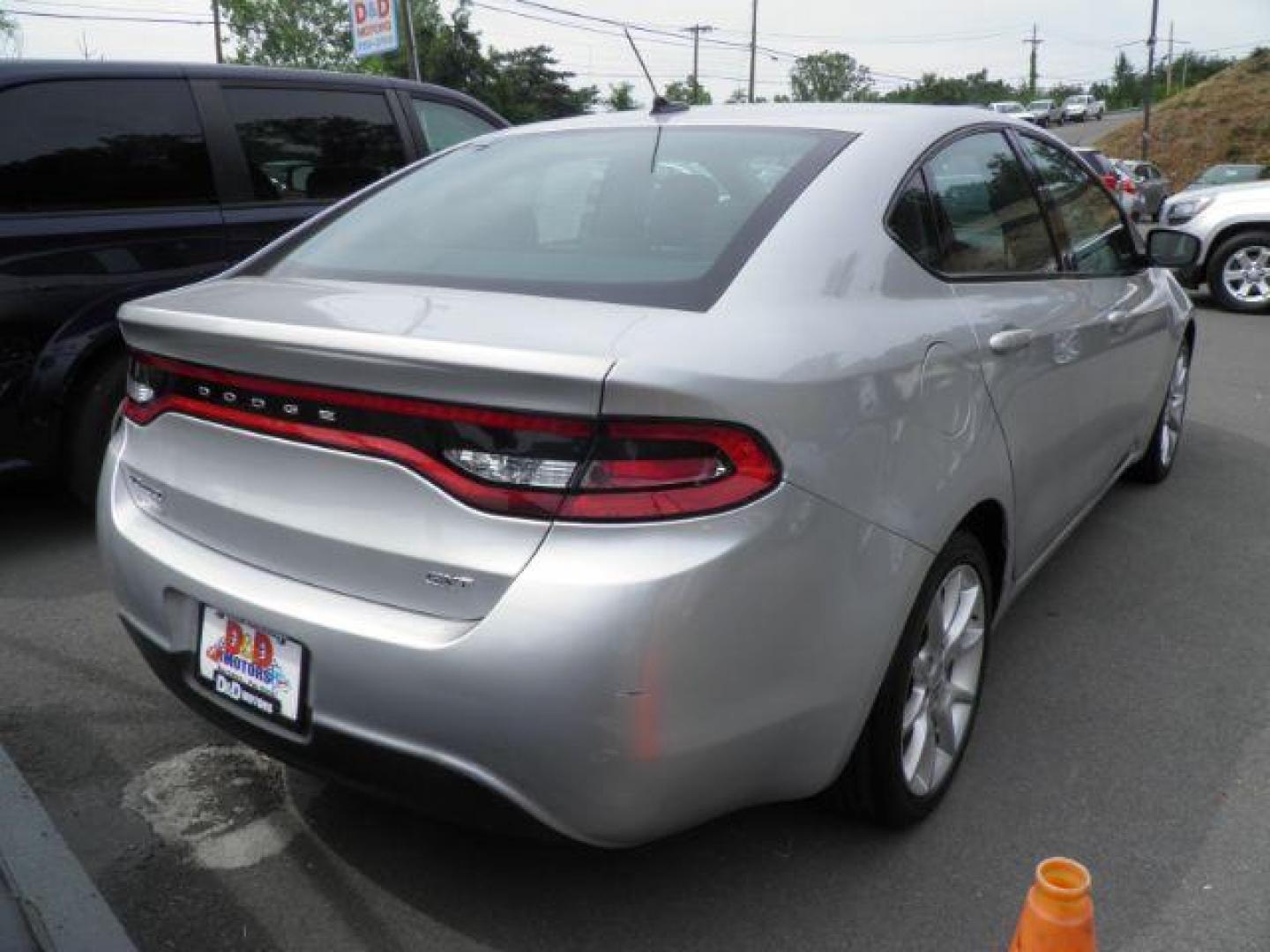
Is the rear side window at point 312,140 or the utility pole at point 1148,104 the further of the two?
the utility pole at point 1148,104

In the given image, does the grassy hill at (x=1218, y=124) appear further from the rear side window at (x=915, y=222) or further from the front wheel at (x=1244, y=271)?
the rear side window at (x=915, y=222)

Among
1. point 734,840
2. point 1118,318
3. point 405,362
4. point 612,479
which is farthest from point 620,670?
point 1118,318

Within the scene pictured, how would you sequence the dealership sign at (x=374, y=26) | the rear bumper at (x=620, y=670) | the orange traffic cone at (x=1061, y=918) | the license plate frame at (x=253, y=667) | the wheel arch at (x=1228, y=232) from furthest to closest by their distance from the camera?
the dealership sign at (x=374, y=26) → the wheel arch at (x=1228, y=232) → the license plate frame at (x=253, y=667) → the rear bumper at (x=620, y=670) → the orange traffic cone at (x=1061, y=918)

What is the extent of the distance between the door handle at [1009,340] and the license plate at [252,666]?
1.68 metres

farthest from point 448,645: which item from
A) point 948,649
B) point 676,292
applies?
point 948,649

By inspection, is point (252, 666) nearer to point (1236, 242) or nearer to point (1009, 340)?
point (1009, 340)

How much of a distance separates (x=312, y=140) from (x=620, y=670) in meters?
4.05

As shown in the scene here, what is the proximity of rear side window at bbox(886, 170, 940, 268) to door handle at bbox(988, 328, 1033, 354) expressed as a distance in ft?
0.77

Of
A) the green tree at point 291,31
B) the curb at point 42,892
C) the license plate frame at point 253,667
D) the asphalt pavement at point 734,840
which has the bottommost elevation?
the asphalt pavement at point 734,840

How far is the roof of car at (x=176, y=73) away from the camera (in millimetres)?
4117

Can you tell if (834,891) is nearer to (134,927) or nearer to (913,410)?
(913,410)

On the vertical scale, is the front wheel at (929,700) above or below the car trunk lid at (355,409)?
below

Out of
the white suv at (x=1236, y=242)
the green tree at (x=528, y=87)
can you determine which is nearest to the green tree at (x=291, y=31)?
the green tree at (x=528, y=87)

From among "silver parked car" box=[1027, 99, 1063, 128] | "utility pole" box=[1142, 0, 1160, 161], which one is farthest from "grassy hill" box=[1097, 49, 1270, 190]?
"silver parked car" box=[1027, 99, 1063, 128]
